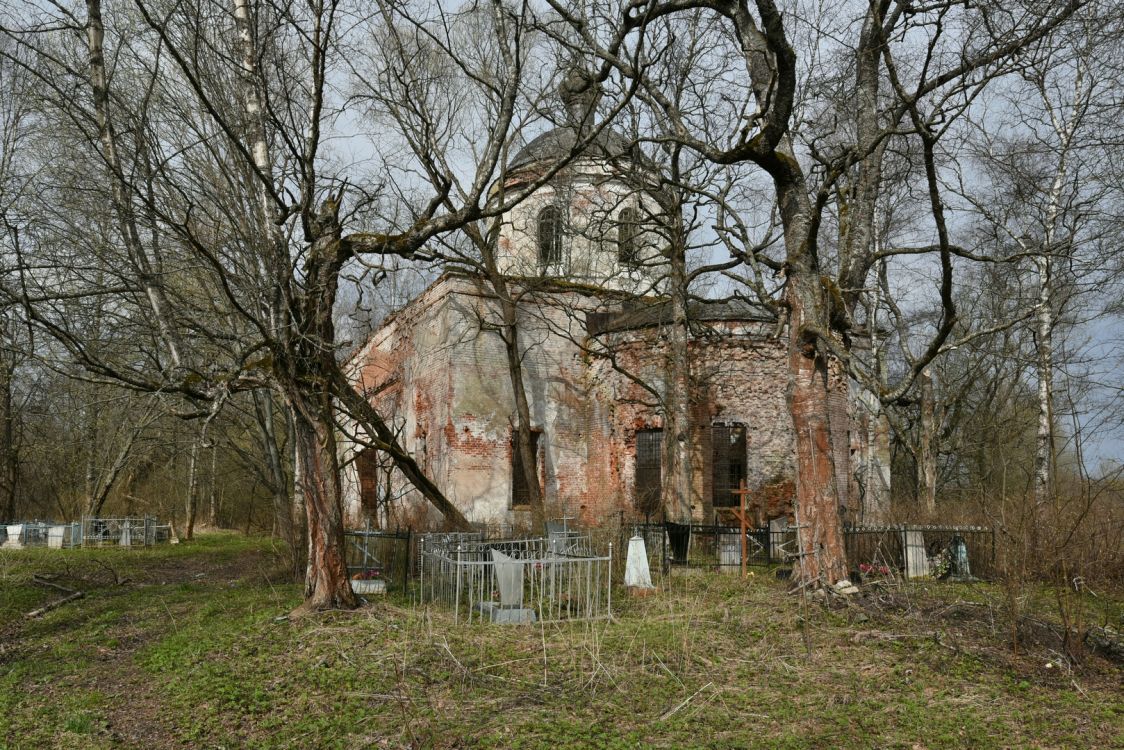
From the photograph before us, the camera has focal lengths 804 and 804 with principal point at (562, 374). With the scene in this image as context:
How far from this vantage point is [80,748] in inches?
213

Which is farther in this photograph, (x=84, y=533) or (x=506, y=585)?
(x=84, y=533)

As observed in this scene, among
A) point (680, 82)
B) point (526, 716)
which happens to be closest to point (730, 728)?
point (526, 716)

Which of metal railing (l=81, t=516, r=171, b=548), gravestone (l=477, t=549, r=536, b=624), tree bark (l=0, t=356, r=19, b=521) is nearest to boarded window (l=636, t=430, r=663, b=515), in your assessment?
gravestone (l=477, t=549, r=536, b=624)

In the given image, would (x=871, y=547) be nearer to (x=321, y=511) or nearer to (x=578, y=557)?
(x=578, y=557)

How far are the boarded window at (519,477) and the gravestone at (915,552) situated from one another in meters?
9.20

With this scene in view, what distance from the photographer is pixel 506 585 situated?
9.13m

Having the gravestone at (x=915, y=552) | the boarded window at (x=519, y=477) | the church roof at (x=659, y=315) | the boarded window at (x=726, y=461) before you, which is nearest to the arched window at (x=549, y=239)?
the church roof at (x=659, y=315)

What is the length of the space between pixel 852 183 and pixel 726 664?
8.60 m

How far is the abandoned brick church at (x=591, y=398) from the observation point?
18172mm

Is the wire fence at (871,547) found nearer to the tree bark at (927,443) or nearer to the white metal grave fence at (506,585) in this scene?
the white metal grave fence at (506,585)

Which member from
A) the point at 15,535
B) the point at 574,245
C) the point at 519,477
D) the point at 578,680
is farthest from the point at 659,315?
the point at 15,535

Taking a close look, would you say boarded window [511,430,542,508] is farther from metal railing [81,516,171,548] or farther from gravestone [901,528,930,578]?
metal railing [81,516,171,548]

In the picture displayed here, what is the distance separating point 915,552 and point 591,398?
377 inches

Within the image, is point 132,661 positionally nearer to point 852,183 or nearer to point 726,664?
point 726,664
